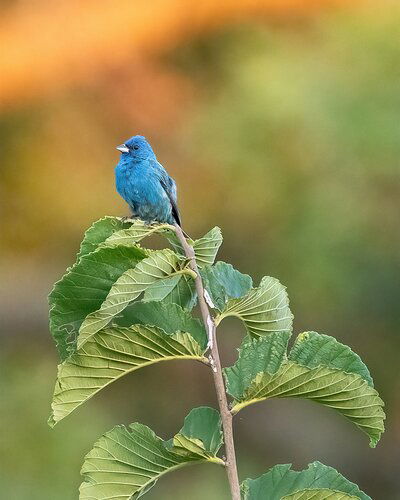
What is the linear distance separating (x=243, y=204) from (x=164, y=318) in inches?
198

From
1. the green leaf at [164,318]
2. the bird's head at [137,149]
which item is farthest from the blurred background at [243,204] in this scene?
the green leaf at [164,318]

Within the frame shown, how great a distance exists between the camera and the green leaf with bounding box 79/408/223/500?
26.5 inches

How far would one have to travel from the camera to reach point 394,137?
530cm

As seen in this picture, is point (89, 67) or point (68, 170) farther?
point (89, 67)

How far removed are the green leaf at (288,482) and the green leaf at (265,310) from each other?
3.7 inches

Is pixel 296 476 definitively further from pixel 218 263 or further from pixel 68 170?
pixel 68 170

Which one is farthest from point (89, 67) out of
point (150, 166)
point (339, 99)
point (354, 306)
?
point (150, 166)

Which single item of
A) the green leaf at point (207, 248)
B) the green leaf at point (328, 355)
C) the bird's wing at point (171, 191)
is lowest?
the green leaf at point (328, 355)

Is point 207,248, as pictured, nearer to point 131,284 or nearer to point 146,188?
point 131,284

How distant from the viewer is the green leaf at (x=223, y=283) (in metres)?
0.78

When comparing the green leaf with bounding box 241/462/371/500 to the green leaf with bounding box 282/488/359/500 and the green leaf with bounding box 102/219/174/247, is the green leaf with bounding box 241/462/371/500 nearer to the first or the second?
the green leaf with bounding box 282/488/359/500

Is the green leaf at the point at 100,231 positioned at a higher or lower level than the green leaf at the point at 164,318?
higher

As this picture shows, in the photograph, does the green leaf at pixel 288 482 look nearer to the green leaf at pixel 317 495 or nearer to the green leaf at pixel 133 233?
the green leaf at pixel 317 495

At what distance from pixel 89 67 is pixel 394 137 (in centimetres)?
199
